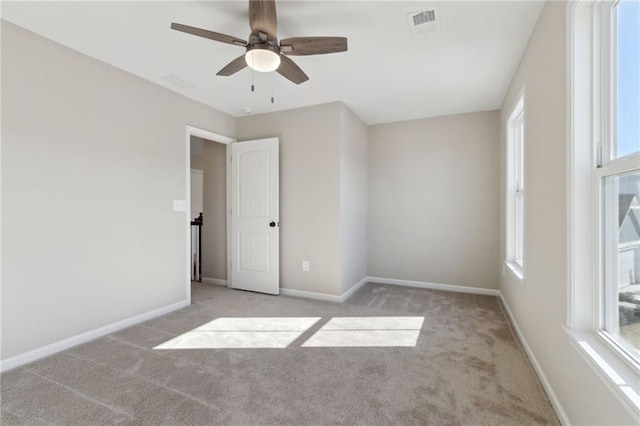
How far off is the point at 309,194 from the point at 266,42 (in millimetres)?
2196

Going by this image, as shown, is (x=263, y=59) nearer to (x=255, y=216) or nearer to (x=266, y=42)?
(x=266, y=42)

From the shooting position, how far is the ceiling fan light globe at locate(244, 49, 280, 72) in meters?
2.00

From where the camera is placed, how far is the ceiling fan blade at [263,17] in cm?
179

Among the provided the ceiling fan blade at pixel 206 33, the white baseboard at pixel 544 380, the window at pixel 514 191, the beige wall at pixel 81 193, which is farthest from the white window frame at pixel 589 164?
the beige wall at pixel 81 193

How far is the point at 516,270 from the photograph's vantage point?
301 centimetres

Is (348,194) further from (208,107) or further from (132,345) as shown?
(132,345)

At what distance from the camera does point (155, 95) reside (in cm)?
326

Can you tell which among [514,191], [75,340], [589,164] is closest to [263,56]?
[589,164]

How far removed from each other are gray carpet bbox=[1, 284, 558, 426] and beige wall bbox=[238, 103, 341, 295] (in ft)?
3.73

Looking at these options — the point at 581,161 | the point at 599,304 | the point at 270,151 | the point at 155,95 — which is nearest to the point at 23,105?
the point at 155,95

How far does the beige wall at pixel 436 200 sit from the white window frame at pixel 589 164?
9.19 ft

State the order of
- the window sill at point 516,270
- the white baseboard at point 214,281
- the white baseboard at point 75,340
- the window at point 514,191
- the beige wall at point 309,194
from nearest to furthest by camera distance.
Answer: the white baseboard at point 75,340 < the window sill at point 516,270 < the window at point 514,191 < the beige wall at point 309,194 < the white baseboard at point 214,281

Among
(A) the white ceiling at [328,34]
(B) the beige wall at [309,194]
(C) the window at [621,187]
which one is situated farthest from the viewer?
(B) the beige wall at [309,194]

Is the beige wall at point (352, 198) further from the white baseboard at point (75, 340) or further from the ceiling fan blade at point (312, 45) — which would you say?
the white baseboard at point (75, 340)
